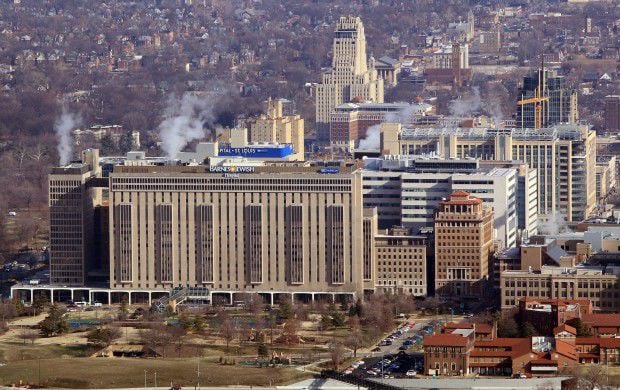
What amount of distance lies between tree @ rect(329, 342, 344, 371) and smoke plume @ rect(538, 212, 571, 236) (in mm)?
28485

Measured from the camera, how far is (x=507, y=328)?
108688 mm

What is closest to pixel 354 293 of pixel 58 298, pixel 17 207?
pixel 58 298

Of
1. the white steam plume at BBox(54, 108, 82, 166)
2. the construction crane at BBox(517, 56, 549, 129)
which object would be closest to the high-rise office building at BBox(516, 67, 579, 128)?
the construction crane at BBox(517, 56, 549, 129)

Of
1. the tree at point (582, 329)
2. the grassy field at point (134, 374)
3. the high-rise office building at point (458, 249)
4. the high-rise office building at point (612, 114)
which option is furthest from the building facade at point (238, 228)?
the high-rise office building at point (612, 114)

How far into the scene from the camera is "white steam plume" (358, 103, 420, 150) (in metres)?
164

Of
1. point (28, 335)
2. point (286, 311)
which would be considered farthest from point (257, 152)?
point (28, 335)

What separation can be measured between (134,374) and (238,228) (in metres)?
20.8

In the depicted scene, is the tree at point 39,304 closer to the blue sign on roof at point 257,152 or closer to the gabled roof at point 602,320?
the blue sign on roof at point 257,152

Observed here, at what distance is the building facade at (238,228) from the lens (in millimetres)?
122188

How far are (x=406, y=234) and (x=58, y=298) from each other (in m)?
15.8

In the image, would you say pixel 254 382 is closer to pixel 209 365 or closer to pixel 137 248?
pixel 209 365

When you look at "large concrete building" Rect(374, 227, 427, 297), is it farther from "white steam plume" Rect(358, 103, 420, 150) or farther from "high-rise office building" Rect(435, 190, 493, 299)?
"white steam plume" Rect(358, 103, 420, 150)

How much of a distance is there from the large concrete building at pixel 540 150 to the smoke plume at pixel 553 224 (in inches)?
41.0

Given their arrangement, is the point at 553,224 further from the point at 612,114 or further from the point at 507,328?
the point at 612,114
